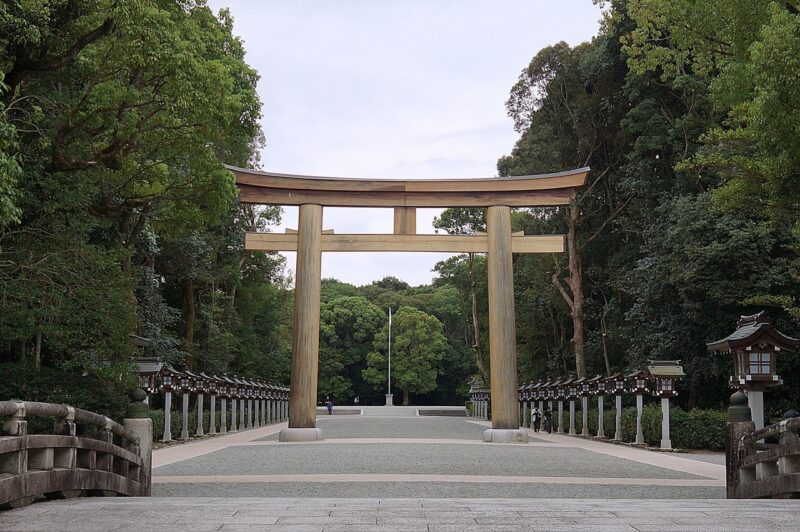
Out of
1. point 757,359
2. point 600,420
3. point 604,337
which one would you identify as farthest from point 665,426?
point 604,337

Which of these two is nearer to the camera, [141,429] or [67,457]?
[67,457]

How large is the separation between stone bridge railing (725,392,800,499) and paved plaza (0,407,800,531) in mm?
600

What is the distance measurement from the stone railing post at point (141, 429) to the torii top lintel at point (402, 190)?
36.4 feet

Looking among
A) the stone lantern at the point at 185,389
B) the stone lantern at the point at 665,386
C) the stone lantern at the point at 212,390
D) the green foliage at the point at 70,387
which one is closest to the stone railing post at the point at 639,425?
the stone lantern at the point at 665,386

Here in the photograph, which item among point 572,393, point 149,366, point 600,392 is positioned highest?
point 149,366

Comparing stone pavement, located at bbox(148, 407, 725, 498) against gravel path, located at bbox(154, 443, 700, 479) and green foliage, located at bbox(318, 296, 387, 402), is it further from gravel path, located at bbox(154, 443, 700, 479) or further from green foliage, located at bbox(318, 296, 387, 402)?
green foliage, located at bbox(318, 296, 387, 402)

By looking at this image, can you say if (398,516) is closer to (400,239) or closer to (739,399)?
(739,399)

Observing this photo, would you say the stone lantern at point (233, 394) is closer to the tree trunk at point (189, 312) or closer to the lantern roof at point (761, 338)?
the tree trunk at point (189, 312)

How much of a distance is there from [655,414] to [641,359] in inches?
198

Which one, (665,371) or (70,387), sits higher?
(665,371)

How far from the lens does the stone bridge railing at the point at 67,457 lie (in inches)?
243

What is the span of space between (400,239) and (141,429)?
11.3 metres

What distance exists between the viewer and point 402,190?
1991cm

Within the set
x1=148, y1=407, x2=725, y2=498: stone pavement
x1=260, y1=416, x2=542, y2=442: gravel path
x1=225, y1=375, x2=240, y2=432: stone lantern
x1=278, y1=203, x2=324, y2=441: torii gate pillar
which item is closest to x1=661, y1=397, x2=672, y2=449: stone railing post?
x1=148, y1=407, x2=725, y2=498: stone pavement
